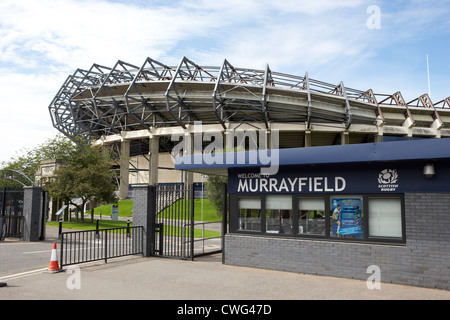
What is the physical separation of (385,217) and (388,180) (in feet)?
2.99

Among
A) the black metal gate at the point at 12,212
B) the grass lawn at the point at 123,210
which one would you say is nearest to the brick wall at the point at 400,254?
the black metal gate at the point at 12,212

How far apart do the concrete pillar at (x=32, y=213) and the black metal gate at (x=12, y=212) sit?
1.40 ft

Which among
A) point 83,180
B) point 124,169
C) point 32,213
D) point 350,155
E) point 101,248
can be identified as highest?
point 124,169

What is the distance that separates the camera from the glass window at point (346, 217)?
9.36 metres

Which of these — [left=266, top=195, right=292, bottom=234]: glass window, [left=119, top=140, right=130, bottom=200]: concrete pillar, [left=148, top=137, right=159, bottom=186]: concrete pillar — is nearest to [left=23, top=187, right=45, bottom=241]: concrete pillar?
[left=266, top=195, right=292, bottom=234]: glass window

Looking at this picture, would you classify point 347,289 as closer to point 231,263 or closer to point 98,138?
point 231,263

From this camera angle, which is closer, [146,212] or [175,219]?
[175,219]

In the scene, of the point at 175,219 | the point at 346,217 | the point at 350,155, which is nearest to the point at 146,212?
the point at 175,219

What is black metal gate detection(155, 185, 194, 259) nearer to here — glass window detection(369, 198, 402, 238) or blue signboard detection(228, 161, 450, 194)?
blue signboard detection(228, 161, 450, 194)

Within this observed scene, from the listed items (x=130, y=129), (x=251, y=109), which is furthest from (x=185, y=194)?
(x=130, y=129)

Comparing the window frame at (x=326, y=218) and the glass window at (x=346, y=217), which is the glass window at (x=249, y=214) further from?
the glass window at (x=346, y=217)

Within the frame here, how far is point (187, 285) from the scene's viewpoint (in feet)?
27.7

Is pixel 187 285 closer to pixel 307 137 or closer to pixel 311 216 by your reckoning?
pixel 311 216
